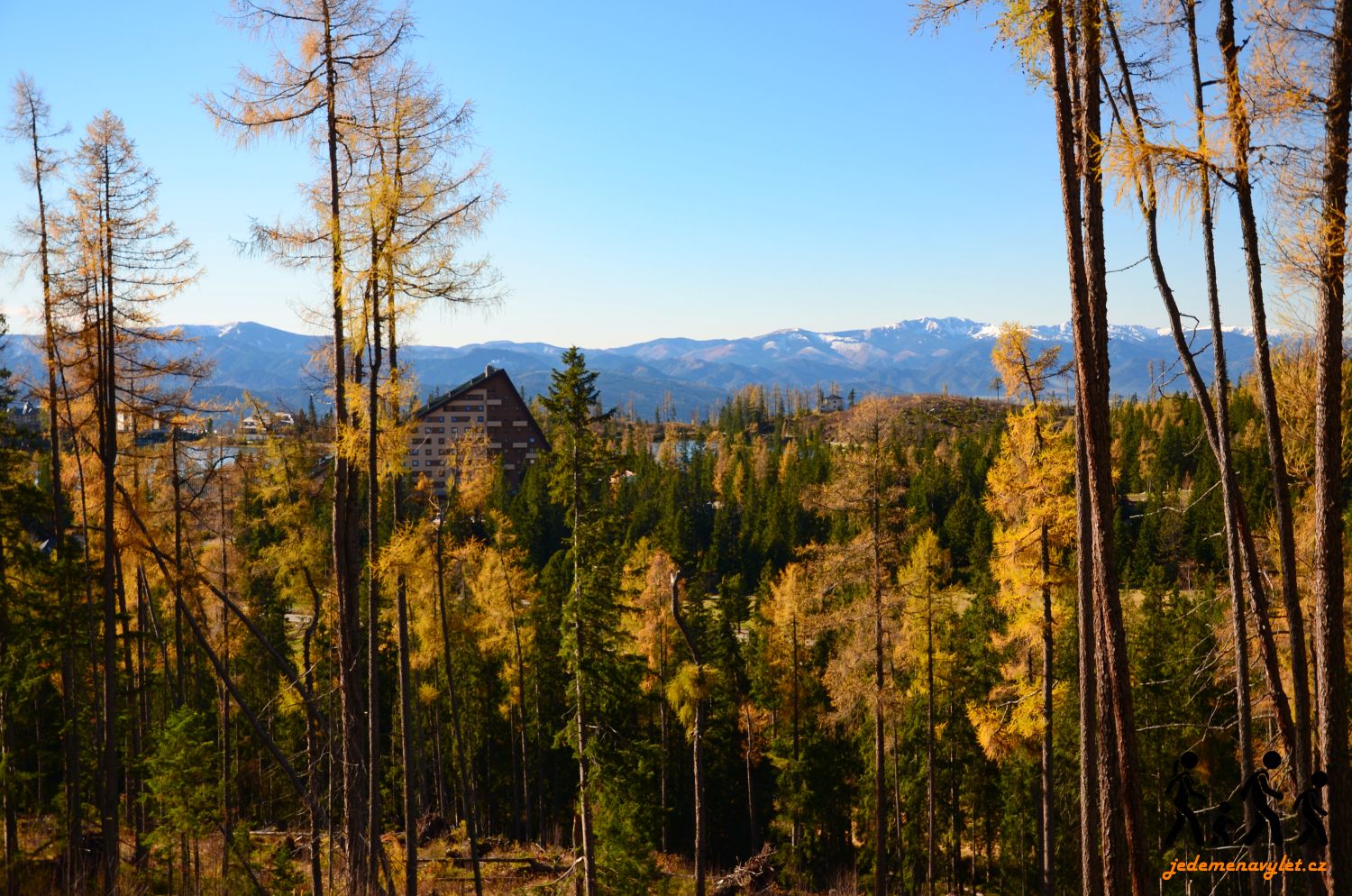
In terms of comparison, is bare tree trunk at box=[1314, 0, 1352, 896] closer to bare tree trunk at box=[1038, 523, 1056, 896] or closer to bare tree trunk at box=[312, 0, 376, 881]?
bare tree trunk at box=[1038, 523, 1056, 896]

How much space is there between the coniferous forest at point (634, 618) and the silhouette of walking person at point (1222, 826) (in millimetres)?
418

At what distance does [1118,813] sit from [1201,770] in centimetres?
1990

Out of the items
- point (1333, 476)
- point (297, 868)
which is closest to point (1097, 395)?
point (1333, 476)

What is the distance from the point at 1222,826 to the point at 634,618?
21021 millimetres

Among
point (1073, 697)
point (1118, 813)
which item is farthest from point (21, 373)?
point (1073, 697)

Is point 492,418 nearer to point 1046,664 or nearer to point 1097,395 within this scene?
point 1046,664

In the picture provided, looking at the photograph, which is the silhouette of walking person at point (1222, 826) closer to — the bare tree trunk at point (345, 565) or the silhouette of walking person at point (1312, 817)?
the silhouette of walking person at point (1312, 817)

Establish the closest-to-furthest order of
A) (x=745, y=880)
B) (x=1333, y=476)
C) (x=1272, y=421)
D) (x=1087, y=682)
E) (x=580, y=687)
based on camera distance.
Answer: (x=1333, y=476)
(x=1272, y=421)
(x=1087, y=682)
(x=580, y=687)
(x=745, y=880)

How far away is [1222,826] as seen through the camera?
772 cm

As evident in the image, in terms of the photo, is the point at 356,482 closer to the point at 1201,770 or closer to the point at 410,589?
the point at 410,589

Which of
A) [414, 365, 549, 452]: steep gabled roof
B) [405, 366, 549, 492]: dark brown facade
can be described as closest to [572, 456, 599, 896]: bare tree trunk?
[414, 365, 549, 452]: steep gabled roof

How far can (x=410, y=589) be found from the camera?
21344 millimetres

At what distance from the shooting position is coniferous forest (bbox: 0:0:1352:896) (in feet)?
23.1

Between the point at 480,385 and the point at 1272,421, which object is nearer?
the point at 1272,421
